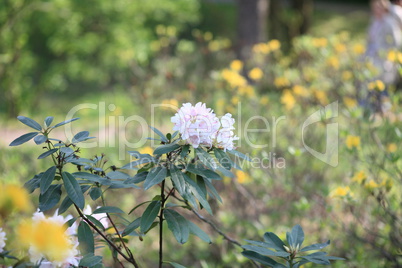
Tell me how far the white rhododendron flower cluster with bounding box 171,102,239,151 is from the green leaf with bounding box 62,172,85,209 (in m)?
0.34

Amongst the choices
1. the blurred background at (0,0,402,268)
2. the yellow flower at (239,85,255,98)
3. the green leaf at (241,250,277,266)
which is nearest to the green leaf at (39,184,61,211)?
the green leaf at (241,250,277,266)

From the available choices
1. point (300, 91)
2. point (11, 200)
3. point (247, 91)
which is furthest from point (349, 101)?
point (11, 200)

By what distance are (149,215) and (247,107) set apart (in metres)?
2.54

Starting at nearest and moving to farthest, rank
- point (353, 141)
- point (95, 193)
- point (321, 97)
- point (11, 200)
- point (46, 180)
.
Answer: point (11, 200) < point (46, 180) < point (95, 193) < point (353, 141) < point (321, 97)

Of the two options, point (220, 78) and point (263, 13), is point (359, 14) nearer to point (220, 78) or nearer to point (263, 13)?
point (263, 13)

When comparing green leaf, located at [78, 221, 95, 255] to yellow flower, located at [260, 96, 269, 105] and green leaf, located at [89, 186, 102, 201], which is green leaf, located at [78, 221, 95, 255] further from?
yellow flower, located at [260, 96, 269, 105]

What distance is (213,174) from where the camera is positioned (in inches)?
54.1

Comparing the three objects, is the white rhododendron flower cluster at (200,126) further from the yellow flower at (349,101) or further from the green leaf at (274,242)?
the yellow flower at (349,101)

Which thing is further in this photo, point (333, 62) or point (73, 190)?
point (333, 62)

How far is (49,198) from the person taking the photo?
4.46 ft

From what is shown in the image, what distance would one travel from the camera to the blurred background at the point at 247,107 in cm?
282

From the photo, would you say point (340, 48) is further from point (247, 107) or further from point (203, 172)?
point (203, 172)

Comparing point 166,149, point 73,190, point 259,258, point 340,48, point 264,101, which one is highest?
point 340,48

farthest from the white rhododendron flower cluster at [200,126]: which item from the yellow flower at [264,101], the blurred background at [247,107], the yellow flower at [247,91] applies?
the yellow flower at [264,101]
